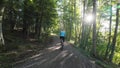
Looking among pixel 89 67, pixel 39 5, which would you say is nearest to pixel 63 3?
pixel 39 5

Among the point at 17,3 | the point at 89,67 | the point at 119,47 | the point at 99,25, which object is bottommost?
the point at 119,47

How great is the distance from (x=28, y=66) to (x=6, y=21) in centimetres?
1696

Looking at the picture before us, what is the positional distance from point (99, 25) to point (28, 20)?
1709 centimetres

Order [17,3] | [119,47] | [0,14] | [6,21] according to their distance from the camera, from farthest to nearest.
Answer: [119,47], [6,21], [17,3], [0,14]

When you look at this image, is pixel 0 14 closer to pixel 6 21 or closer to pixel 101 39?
pixel 6 21

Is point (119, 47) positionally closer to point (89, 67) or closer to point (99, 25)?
point (99, 25)

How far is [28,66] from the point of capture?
841 centimetres

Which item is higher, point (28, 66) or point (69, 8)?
point (69, 8)

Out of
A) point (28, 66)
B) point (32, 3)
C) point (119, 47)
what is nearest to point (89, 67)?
point (28, 66)

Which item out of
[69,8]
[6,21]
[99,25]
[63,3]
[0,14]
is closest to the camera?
[0,14]

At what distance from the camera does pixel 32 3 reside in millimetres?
20672

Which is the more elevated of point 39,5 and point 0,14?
point 39,5

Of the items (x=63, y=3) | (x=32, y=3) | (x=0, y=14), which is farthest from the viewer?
(x=63, y=3)

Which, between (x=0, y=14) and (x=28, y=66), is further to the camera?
(x=0, y=14)
